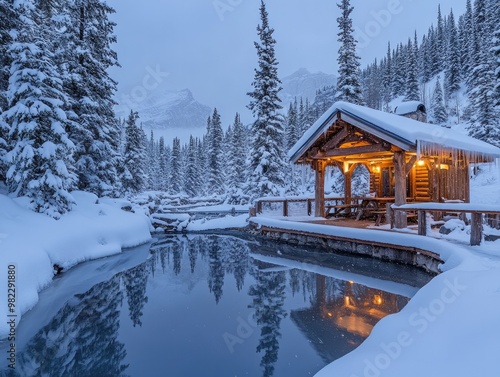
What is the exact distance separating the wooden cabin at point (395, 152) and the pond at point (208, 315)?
4.27 metres

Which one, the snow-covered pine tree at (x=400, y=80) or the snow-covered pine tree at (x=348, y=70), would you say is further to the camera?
the snow-covered pine tree at (x=400, y=80)

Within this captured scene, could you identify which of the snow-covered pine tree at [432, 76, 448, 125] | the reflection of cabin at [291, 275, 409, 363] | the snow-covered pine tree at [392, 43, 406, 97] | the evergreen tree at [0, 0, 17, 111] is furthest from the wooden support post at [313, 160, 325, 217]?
the snow-covered pine tree at [392, 43, 406, 97]

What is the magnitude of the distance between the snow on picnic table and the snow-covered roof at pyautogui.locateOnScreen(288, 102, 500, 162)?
5.81m

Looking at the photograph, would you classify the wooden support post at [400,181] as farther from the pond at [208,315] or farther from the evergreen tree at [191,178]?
the evergreen tree at [191,178]

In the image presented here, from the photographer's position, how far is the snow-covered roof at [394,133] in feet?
37.0

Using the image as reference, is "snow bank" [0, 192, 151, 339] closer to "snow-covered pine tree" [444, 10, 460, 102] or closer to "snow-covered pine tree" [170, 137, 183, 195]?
"snow-covered pine tree" [170, 137, 183, 195]

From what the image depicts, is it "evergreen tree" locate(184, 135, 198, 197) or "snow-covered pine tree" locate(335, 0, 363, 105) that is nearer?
"snow-covered pine tree" locate(335, 0, 363, 105)

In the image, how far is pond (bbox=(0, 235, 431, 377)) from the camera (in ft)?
16.4

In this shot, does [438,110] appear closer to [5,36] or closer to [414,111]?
[414,111]

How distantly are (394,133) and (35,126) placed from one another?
40.9 ft

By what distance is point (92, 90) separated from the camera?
671 inches

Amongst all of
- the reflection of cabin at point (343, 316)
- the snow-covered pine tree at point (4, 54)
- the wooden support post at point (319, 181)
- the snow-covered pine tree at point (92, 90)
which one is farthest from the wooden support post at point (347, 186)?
the snow-covered pine tree at point (4, 54)

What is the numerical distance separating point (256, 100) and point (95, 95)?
1070 centimetres

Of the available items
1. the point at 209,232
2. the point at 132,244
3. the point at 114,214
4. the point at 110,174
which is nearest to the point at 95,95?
the point at 110,174
